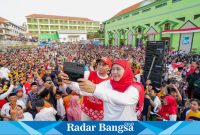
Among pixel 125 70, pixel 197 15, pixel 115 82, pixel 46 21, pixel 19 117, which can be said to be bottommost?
pixel 19 117

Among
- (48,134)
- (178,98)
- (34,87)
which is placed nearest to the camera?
(48,134)

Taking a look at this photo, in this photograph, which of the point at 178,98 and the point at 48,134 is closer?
the point at 48,134

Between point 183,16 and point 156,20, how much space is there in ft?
19.0

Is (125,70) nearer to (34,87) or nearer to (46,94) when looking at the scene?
(46,94)

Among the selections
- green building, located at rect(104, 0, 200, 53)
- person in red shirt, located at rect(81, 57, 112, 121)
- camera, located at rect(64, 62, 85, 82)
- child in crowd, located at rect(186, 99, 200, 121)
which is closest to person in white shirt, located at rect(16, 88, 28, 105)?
person in red shirt, located at rect(81, 57, 112, 121)

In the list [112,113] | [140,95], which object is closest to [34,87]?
[112,113]

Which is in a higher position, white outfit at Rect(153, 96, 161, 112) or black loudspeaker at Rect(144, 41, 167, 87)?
black loudspeaker at Rect(144, 41, 167, 87)

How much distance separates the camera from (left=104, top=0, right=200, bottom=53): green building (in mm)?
16109

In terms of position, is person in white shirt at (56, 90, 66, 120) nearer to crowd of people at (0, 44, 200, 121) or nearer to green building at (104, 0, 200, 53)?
crowd of people at (0, 44, 200, 121)

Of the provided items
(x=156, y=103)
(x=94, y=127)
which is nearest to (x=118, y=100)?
(x=94, y=127)

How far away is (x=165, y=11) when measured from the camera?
21.2 metres

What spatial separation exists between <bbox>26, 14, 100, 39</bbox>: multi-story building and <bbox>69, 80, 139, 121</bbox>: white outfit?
190ft

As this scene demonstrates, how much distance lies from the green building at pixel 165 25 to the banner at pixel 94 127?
36.1 ft

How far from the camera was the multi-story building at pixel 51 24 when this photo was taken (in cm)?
6122
